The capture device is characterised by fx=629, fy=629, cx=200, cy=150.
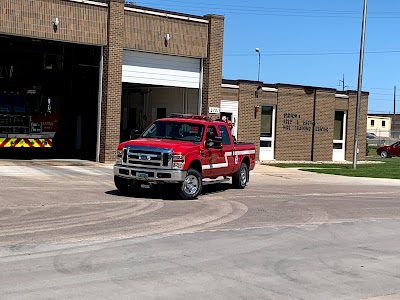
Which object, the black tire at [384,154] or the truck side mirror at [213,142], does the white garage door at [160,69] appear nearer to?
the truck side mirror at [213,142]

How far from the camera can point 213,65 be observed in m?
29.7

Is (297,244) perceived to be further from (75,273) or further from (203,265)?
(75,273)

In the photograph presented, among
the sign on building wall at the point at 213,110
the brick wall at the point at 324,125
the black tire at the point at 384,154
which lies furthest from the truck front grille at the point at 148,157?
the black tire at the point at 384,154

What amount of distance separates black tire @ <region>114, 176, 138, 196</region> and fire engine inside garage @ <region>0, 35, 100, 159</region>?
11193 millimetres

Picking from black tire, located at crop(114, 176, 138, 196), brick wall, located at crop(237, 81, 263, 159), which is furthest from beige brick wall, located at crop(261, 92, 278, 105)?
black tire, located at crop(114, 176, 138, 196)

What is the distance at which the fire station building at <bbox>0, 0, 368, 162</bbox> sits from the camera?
84.1ft

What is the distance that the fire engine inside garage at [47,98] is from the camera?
87.7 feet

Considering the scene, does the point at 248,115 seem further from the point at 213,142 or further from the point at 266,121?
the point at 213,142

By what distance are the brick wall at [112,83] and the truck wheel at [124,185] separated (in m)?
10.1

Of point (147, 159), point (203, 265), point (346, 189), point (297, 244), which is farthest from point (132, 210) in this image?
point (346, 189)

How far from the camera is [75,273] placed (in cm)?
776

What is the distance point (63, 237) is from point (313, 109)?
2833 centimetres

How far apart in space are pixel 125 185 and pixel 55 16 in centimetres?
1103

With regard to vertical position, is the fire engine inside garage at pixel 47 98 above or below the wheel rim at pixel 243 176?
above
